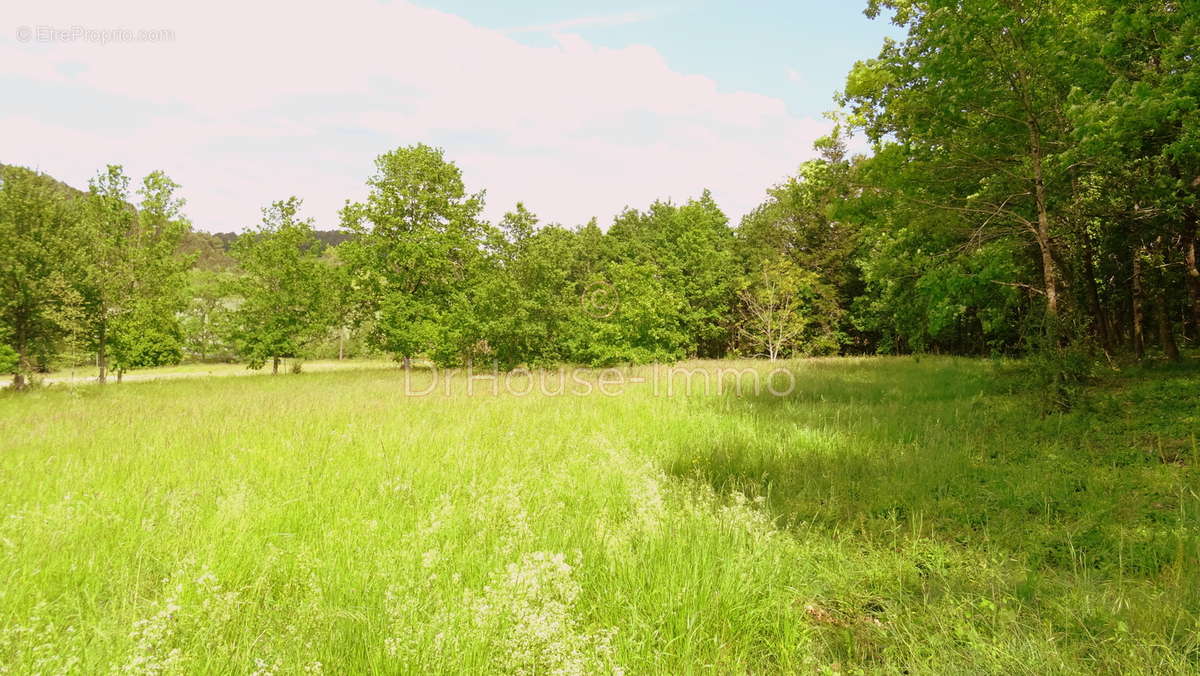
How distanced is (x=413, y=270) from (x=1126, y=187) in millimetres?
25931

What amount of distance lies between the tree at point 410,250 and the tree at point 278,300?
8.14 feet

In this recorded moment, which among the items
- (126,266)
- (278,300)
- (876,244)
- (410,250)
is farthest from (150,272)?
(876,244)

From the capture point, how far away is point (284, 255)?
25.8m

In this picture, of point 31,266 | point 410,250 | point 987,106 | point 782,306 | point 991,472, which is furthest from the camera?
point 782,306

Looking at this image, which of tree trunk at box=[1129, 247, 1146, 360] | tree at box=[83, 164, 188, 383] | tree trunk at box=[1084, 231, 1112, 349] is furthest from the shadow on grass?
tree at box=[83, 164, 188, 383]

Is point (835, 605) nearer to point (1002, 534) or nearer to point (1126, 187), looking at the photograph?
point (1002, 534)

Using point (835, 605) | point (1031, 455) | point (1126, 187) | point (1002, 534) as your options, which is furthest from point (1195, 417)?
point (835, 605)

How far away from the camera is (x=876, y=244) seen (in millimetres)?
21141

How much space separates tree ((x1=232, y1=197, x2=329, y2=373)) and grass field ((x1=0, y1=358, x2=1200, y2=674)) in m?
18.6

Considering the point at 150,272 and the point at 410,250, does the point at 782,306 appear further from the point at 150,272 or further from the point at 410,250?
the point at 150,272

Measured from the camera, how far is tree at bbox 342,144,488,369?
24047 millimetres

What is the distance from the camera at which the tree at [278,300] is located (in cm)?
2466

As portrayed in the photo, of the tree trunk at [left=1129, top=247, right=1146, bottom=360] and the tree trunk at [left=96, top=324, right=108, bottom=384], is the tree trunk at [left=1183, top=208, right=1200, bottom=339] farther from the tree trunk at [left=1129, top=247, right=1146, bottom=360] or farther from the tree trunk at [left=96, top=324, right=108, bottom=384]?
the tree trunk at [left=96, top=324, right=108, bottom=384]

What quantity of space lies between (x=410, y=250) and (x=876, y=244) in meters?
21.7
